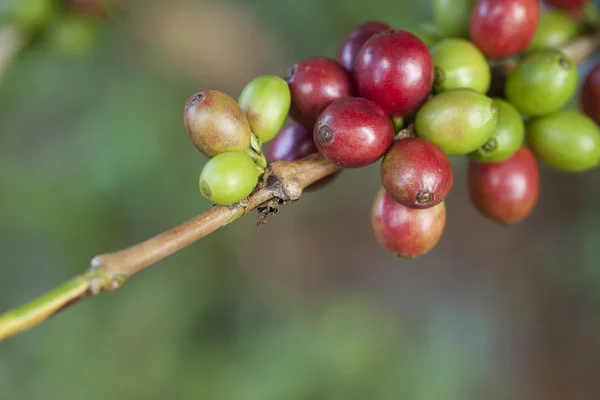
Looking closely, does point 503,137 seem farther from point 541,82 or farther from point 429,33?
point 429,33

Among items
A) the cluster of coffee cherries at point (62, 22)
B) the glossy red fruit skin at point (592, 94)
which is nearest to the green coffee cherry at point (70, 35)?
the cluster of coffee cherries at point (62, 22)

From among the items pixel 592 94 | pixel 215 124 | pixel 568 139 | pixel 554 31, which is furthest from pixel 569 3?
pixel 215 124

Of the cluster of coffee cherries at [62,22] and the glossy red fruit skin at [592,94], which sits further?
the cluster of coffee cherries at [62,22]

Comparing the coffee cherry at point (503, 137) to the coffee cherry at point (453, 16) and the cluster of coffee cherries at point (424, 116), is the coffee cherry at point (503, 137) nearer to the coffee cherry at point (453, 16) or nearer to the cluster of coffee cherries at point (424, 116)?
the cluster of coffee cherries at point (424, 116)

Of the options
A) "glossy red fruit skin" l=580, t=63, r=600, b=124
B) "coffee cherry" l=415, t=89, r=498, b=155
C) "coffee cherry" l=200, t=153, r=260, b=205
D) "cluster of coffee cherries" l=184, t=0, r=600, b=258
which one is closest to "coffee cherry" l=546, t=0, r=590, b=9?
"cluster of coffee cherries" l=184, t=0, r=600, b=258

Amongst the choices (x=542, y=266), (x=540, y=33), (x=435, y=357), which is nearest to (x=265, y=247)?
(x=435, y=357)

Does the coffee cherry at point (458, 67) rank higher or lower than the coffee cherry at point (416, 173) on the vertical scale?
higher

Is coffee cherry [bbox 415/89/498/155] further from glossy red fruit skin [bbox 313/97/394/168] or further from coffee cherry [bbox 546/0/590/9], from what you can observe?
coffee cherry [bbox 546/0/590/9]

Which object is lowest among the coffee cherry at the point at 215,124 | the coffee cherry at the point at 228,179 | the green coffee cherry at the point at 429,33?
the coffee cherry at the point at 228,179

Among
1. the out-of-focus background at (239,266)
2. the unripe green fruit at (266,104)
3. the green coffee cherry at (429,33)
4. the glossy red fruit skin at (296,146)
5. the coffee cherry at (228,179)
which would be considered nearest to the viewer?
the coffee cherry at (228,179)
